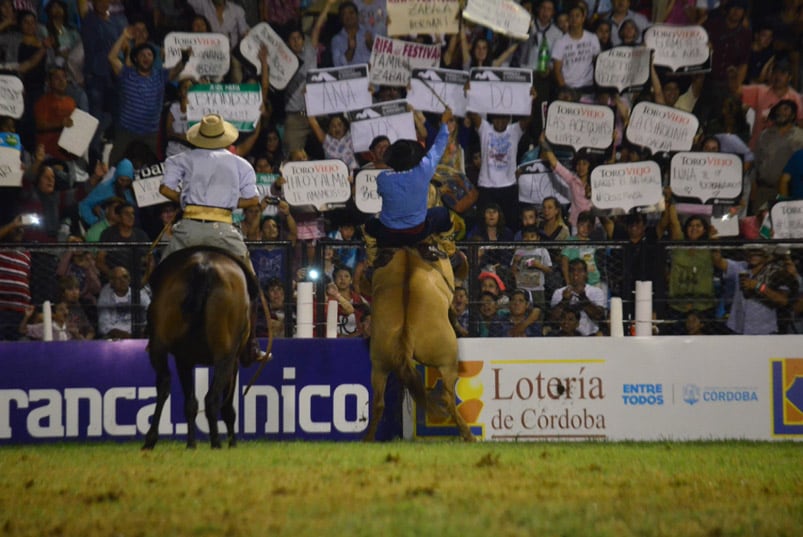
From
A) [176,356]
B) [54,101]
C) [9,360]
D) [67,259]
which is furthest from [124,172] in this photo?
[176,356]

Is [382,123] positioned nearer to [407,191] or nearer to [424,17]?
[424,17]

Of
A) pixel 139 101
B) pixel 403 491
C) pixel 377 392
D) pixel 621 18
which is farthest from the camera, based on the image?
pixel 621 18

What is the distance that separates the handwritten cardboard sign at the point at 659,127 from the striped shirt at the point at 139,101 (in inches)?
223

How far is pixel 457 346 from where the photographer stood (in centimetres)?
1203

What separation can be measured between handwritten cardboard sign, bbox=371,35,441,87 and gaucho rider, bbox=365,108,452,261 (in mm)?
4561

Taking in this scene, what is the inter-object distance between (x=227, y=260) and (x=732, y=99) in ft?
27.9

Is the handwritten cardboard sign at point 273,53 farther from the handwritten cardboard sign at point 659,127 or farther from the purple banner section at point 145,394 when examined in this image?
the purple banner section at point 145,394

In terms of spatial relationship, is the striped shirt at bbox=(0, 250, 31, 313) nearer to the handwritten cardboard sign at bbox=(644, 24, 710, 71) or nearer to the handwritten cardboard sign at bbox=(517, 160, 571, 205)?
the handwritten cardboard sign at bbox=(517, 160, 571, 205)

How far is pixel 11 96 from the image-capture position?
15.4m

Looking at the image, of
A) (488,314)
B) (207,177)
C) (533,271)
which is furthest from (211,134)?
(533,271)

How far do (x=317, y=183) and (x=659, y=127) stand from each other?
4.23 meters

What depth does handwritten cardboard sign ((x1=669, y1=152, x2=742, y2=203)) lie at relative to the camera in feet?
50.9

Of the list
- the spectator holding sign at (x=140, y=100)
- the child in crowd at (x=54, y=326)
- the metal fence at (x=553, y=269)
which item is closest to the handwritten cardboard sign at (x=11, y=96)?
the spectator holding sign at (x=140, y=100)

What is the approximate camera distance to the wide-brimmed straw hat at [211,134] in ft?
37.0
